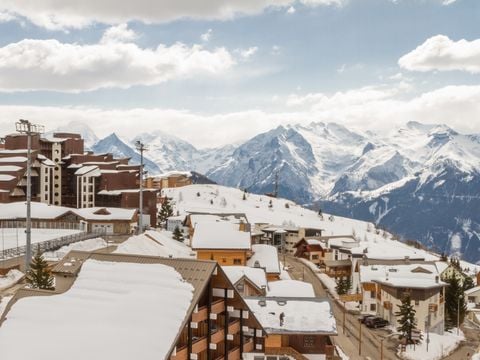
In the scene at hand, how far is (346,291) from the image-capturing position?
95750 mm

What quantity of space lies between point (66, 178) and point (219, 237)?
63876mm

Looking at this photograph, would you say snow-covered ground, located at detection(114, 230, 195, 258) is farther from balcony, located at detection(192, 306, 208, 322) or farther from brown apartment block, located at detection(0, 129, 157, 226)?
balcony, located at detection(192, 306, 208, 322)

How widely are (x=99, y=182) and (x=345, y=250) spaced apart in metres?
63.3

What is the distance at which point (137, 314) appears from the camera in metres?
25.5

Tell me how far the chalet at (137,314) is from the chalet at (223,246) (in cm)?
5385

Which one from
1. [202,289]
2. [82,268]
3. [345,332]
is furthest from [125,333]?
[345,332]

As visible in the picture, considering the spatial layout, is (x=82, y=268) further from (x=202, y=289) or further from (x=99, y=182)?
(x=99, y=182)

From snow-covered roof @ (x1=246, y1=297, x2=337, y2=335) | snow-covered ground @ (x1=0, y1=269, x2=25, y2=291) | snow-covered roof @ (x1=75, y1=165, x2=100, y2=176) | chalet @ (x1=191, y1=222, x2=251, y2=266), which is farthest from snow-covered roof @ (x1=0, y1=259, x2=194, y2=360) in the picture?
snow-covered roof @ (x1=75, y1=165, x2=100, y2=176)

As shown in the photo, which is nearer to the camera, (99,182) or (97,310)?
(97,310)

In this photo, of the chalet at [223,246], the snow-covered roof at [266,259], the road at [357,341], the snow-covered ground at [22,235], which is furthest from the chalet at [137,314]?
the snow-covered ground at [22,235]

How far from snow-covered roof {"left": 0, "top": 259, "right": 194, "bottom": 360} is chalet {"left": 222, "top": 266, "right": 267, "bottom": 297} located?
33029 mm

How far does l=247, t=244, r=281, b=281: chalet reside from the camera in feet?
285

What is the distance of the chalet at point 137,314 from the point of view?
2367cm

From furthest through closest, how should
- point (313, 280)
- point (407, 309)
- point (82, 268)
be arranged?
point (313, 280), point (407, 309), point (82, 268)
